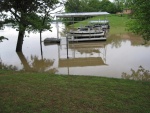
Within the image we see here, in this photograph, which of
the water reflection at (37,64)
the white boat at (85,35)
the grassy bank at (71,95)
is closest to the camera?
the grassy bank at (71,95)

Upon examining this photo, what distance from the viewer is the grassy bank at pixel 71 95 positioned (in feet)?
19.4

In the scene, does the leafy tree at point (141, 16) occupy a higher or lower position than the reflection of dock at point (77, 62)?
higher

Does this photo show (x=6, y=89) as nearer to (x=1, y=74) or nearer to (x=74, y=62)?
(x=1, y=74)

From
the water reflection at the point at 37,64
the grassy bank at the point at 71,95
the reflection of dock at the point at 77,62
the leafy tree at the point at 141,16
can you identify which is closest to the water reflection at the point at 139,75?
the leafy tree at the point at 141,16

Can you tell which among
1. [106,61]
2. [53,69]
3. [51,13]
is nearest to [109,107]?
[53,69]

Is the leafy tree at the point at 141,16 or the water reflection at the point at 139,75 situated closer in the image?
the leafy tree at the point at 141,16

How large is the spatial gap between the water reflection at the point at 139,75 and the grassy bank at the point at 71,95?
2292mm

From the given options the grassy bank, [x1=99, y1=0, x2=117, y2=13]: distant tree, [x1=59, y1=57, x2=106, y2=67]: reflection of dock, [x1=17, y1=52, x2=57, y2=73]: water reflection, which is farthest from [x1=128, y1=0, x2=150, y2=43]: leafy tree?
[x1=99, y1=0, x2=117, y2=13]: distant tree

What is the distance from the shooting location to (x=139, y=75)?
11500mm

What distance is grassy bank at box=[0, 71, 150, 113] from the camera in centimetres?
591

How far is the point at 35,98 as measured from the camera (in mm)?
6547

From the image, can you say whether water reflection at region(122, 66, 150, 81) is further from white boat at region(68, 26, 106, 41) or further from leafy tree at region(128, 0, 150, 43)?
white boat at region(68, 26, 106, 41)

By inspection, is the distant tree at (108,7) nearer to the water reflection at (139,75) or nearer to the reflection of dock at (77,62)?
the reflection of dock at (77,62)

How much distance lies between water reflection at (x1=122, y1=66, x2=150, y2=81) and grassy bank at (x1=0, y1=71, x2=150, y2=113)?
7.52ft
